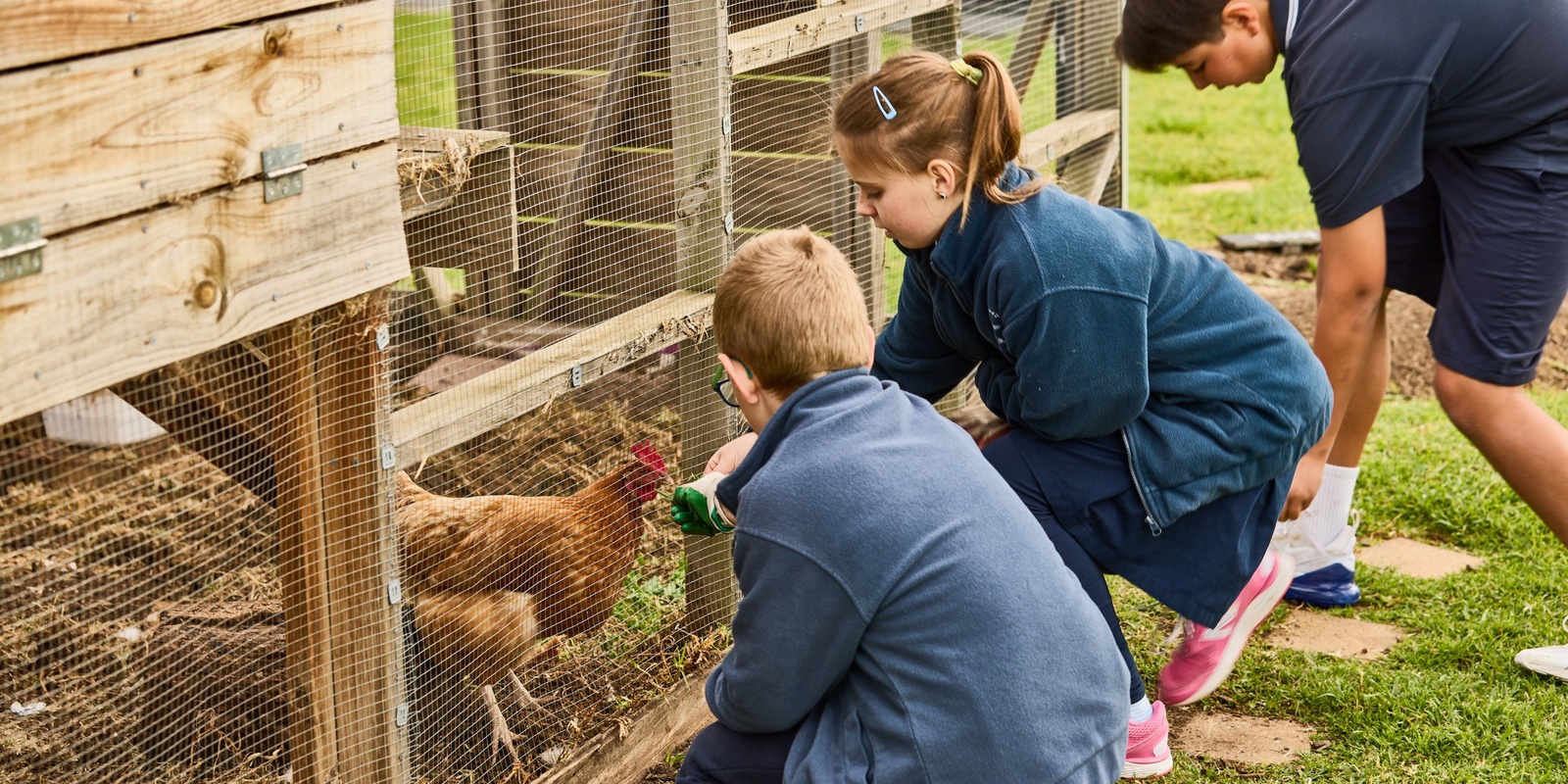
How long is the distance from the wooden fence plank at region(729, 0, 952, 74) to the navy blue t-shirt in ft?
2.87

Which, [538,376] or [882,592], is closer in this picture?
[882,592]

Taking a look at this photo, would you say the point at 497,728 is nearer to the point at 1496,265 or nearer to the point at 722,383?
the point at 722,383

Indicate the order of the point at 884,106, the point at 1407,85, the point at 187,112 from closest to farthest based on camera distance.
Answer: the point at 187,112, the point at 884,106, the point at 1407,85

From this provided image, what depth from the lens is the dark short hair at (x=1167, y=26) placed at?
243 centimetres

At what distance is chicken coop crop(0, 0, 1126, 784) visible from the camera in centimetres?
152

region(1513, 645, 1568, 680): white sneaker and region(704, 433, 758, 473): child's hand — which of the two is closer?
region(704, 433, 758, 473): child's hand

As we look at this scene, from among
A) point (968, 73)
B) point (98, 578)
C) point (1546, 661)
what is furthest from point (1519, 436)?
point (98, 578)

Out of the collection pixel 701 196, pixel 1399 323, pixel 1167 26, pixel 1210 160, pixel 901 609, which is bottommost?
pixel 1399 323

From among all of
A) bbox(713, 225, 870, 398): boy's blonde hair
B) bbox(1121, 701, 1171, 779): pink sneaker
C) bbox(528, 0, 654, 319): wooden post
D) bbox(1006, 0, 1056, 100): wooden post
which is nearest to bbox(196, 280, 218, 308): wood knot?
bbox(713, 225, 870, 398): boy's blonde hair

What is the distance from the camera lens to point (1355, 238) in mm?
2471

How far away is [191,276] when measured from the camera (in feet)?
5.23

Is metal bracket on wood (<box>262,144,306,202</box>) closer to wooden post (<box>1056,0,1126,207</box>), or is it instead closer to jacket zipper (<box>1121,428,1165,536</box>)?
jacket zipper (<box>1121,428,1165,536</box>)

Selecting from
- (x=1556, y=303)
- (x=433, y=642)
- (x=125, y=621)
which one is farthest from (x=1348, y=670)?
(x=125, y=621)

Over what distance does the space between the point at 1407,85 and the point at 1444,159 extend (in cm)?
37
